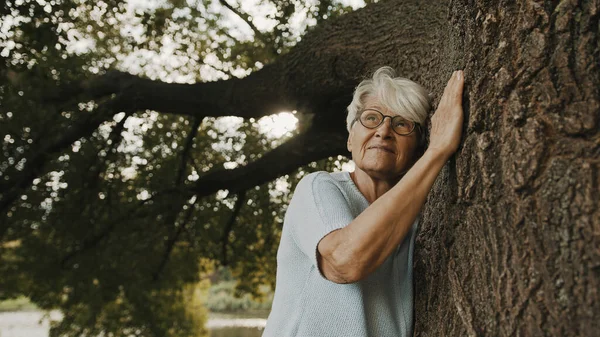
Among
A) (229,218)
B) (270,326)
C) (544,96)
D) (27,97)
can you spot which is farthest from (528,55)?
(229,218)

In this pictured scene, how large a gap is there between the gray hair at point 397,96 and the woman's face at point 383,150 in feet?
0.13

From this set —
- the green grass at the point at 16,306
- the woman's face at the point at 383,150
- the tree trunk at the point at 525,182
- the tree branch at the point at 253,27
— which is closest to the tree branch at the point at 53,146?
the tree branch at the point at 253,27

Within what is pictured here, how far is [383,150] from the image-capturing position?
2.38 metres

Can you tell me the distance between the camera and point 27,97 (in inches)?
269

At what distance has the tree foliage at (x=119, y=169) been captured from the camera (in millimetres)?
6648

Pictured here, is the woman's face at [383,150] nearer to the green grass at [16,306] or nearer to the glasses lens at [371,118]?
the glasses lens at [371,118]

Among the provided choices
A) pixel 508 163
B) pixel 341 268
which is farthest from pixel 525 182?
pixel 341 268

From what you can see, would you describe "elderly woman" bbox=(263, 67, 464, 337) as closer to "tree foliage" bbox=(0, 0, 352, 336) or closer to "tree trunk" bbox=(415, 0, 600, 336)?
"tree trunk" bbox=(415, 0, 600, 336)

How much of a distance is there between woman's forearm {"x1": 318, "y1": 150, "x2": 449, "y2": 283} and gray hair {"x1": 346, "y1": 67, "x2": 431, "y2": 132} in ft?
1.64

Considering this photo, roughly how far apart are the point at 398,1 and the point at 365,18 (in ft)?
0.90

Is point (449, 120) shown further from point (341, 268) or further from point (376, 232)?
Result: point (341, 268)

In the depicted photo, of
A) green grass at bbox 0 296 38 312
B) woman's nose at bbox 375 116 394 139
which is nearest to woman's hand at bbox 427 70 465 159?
woman's nose at bbox 375 116 394 139

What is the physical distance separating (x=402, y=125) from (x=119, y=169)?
647 centimetres

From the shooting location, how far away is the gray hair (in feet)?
7.95
